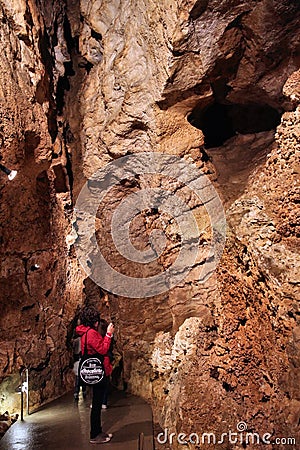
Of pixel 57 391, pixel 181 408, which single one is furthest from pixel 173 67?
pixel 57 391

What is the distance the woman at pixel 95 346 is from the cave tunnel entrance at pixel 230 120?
3.03 meters

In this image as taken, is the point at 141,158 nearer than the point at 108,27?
Yes

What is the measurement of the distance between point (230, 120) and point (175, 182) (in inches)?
51.6

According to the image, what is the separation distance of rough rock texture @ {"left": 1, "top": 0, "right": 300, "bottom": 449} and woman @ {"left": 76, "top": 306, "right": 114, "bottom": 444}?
2.91 ft

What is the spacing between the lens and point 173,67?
17.1ft

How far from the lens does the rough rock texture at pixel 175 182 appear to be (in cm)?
411

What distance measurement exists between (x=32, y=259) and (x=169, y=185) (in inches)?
146

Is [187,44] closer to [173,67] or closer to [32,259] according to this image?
[173,67]

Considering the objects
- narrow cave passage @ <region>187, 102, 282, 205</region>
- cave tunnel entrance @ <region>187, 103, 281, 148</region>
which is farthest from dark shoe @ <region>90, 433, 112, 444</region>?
cave tunnel entrance @ <region>187, 103, 281, 148</region>

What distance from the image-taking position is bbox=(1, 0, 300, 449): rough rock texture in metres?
4.11

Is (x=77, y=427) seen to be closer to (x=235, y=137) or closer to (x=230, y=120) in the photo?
(x=235, y=137)

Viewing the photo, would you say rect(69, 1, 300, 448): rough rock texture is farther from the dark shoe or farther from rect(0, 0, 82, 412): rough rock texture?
rect(0, 0, 82, 412): rough rock texture

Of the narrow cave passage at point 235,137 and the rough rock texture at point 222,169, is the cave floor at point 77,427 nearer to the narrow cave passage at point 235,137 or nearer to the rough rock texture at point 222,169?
the rough rock texture at point 222,169

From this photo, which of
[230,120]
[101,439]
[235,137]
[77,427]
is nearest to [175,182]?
[235,137]
